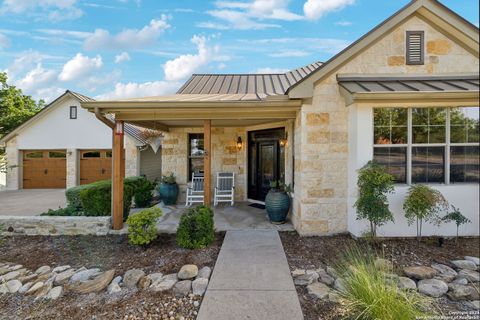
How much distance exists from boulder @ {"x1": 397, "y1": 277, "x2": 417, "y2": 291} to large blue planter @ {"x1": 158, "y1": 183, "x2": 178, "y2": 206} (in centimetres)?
616

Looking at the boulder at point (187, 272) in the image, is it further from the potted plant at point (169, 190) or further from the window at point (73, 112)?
the window at point (73, 112)

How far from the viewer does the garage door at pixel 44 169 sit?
1273 cm

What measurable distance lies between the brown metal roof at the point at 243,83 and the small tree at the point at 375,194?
4.41m

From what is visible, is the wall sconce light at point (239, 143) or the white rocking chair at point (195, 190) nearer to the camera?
the white rocking chair at point (195, 190)

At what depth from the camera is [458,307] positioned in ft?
8.79

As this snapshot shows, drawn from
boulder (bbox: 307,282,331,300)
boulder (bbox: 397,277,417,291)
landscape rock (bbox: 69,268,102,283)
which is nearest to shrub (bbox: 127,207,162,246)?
landscape rock (bbox: 69,268,102,283)

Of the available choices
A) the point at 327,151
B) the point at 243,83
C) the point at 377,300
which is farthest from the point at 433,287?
the point at 243,83

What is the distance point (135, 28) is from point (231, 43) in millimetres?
2874

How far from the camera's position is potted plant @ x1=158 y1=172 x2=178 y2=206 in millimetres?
7645

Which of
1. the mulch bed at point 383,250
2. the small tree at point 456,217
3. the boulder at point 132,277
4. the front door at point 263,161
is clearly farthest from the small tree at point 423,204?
the boulder at point 132,277

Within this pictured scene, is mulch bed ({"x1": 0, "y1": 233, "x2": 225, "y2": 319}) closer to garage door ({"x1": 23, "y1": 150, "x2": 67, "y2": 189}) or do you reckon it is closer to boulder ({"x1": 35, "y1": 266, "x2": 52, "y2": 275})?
boulder ({"x1": 35, "y1": 266, "x2": 52, "y2": 275})

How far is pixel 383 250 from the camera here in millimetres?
4133

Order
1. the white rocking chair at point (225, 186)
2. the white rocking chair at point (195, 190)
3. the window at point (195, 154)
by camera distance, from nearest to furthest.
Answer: the white rocking chair at point (225, 186) → the white rocking chair at point (195, 190) → the window at point (195, 154)

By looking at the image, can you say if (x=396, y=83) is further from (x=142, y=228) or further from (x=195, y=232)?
(x=142, y=228)
